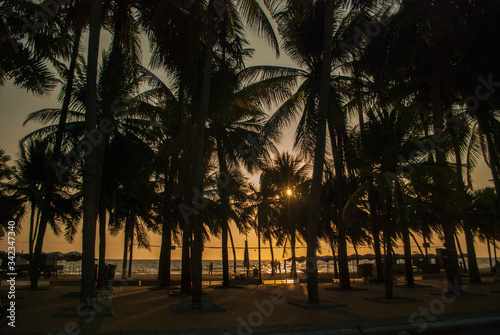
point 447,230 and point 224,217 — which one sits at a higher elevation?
point 224,217

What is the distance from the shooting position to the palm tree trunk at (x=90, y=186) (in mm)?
9070

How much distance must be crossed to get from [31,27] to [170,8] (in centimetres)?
430

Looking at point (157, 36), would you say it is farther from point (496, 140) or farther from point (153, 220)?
point (153, 220)

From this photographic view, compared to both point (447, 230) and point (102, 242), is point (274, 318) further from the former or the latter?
point (102, 242)

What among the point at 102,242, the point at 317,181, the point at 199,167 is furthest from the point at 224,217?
the point at 317,181

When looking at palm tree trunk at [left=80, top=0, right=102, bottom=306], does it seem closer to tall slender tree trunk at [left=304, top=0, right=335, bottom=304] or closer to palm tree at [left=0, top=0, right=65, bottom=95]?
palm tree at [left=0, top=0, right=65, bottom=95]

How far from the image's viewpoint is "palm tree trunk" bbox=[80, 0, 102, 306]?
29.8ft

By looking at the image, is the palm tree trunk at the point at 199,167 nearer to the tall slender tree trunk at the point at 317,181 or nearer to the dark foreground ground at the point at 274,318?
the dark foreground ground at the point at 274,318

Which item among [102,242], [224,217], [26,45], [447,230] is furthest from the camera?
[224,217]

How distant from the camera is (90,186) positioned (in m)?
9.34

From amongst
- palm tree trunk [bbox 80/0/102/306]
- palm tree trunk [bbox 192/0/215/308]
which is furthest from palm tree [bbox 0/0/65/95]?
palm tree trunk [bbox 192/0/215/308]

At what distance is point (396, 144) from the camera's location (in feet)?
40.2

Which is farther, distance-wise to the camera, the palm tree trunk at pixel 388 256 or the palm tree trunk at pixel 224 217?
the palm tree trunk at pixel 224 217

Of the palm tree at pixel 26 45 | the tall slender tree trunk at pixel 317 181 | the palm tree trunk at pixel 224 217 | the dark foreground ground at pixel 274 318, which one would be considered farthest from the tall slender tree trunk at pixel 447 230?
the palm tree at pixel 26 45
